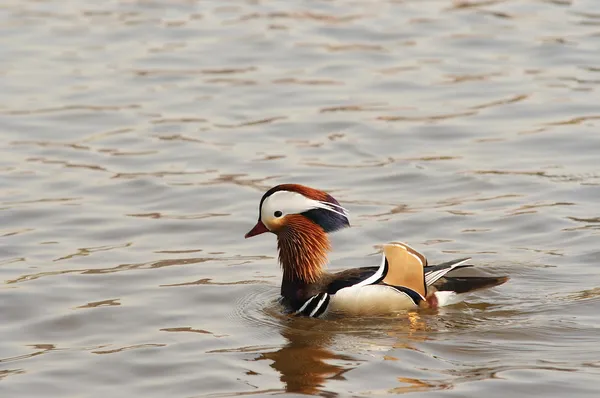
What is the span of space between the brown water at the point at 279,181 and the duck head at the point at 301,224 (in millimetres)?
407

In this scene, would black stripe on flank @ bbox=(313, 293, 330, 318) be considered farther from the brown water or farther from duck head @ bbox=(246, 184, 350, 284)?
duck head @ bbox=(246, 184, 350, 284)

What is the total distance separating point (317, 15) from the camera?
18.8 metres

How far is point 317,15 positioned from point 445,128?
5099 millimetres

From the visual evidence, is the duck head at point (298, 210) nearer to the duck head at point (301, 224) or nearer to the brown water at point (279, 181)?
the duck head at point (301, 224)

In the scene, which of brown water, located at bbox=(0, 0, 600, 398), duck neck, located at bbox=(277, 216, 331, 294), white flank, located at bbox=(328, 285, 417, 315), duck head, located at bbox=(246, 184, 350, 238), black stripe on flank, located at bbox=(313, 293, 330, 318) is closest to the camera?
brown water, located at bbox=(0, 0, 600, 398)

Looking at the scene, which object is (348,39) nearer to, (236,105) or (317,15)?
(317,15)

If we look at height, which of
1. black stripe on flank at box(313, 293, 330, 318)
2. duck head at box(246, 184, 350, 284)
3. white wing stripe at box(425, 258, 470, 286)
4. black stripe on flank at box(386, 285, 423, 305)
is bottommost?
black stripe on flank at box(313, 293, 330, 318)

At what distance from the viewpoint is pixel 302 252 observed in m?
9.78

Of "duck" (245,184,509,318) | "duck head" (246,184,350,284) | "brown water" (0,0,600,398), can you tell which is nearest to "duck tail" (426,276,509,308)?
"duck" (245,184,509,318)

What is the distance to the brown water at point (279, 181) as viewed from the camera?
846 cm

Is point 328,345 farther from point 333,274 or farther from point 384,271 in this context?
point 333,274

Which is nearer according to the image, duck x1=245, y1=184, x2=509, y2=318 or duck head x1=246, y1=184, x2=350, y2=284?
duck x1=245, y1=184, x2=509, y2=318

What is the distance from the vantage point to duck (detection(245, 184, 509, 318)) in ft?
30.6

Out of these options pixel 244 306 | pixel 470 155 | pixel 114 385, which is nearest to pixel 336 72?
pixel 470 155
